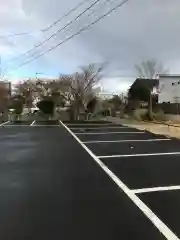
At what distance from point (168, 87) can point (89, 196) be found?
35.9m

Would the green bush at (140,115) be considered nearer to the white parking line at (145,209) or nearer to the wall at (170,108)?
the wall at (170,108)

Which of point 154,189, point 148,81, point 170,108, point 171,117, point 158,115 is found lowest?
point 154,189

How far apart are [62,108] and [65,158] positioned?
34.3m

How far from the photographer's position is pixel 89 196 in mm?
6164

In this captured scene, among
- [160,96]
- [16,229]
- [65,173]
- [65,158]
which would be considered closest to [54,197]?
[16,229]

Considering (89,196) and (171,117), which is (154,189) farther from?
(171,117)

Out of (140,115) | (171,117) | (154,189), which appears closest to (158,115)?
(171,117)

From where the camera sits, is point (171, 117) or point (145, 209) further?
point (171, 117)

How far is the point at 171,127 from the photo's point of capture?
22344mm

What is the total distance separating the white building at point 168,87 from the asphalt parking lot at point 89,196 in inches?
1161

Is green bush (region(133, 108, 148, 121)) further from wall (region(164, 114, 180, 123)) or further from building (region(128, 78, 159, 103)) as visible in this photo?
building (region(128, 78, 159, 103))

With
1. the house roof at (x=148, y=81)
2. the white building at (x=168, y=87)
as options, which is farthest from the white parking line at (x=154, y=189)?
the house roof at (x=148, y=81)

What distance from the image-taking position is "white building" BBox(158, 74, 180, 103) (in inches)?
1567

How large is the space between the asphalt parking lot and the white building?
29.5 meters
